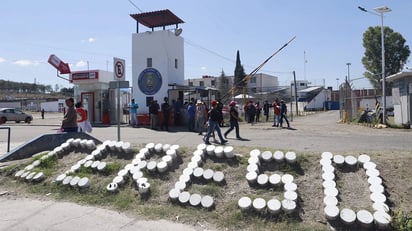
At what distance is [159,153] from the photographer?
8656 mm

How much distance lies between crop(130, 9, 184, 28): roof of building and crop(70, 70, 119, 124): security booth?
198 inches

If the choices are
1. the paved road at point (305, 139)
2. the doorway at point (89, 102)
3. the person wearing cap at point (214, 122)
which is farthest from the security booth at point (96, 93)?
the person wearing cap at point (214, 122)

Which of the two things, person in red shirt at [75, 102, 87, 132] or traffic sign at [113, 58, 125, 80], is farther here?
person in red shirt at [75, 102, 87, 132]

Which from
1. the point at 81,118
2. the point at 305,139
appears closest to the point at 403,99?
the point at 305,139

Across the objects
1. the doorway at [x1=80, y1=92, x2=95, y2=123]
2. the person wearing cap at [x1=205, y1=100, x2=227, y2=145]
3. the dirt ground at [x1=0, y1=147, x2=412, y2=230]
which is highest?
the doorway at [x1=80, y1=92, x2=95, y2=123]

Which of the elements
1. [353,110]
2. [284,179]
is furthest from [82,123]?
[353,110]

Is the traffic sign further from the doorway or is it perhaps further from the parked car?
the parked car

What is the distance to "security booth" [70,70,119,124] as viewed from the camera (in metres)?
25.6

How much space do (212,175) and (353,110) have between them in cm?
2023

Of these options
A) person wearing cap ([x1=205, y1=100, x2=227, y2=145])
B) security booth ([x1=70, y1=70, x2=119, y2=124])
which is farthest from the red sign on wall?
person wearing cap ([x1=205, y1=100, x2=227, y2=145])

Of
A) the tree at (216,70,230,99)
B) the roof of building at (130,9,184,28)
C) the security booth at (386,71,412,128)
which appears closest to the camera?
the security booth at (386,71,412,128)

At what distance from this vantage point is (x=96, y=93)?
85.9 feet

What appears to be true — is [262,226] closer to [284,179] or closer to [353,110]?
[284,179]

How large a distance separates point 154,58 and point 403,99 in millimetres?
13926
